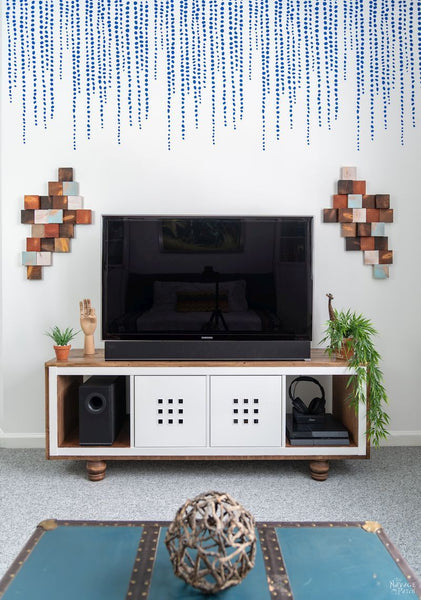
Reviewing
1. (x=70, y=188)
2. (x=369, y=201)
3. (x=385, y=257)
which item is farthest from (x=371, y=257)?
(x=70, y=188)

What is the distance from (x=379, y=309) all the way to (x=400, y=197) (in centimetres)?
68

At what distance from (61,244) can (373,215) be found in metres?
1.85

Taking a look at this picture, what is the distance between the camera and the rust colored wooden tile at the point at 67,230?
3117mm

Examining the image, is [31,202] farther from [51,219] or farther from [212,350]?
[212,350]

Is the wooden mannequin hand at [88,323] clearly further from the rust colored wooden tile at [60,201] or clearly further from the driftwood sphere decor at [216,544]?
the driftwood sphere decor at [216,544]

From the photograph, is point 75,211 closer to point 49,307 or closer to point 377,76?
point 49,307

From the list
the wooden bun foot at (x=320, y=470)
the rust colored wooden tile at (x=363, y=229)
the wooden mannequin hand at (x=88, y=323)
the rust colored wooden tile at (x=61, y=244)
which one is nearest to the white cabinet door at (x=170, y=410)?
the wooden mannequin hand at (x=88, y=323)

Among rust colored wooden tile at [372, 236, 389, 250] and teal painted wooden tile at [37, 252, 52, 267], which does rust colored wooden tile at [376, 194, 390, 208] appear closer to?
rust colored wooden tile at [372, 236, 389, 250]

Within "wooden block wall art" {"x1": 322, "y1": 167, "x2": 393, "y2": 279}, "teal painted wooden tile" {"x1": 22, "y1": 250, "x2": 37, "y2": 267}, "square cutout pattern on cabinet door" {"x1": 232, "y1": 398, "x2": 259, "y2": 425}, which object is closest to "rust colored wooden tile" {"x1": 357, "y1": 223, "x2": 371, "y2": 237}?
"wooden block wall art" {"x1": 322, "y1": 167, "x2": 393, "y2": 279}

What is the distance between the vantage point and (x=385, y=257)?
3.15m

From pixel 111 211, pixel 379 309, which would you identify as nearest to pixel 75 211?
pixel 111 211

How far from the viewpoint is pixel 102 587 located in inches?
46.6

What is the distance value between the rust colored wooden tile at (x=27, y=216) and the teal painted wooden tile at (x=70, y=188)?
0.74 ft

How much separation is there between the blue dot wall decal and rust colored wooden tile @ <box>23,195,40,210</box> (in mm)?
339
